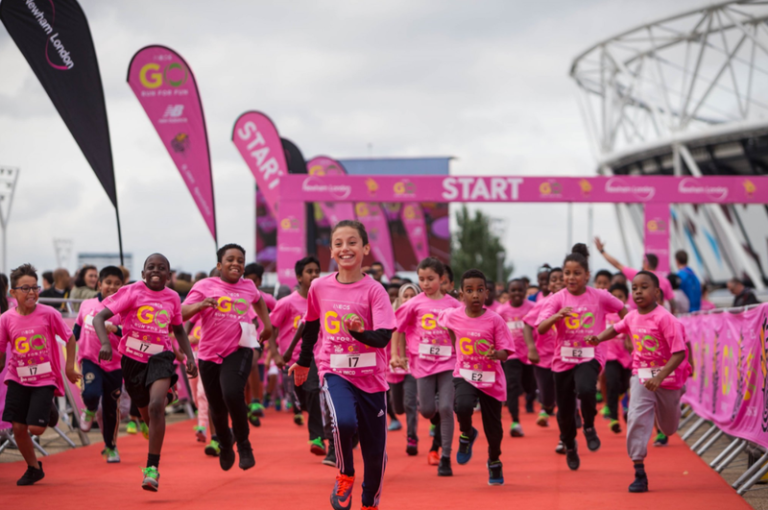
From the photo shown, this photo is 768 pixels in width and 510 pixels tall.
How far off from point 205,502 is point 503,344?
277 cm

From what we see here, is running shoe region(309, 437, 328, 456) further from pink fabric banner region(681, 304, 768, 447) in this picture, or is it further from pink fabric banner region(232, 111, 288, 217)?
pink fabric banner region(232, 111, 288, 217)

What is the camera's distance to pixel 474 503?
22.3ft

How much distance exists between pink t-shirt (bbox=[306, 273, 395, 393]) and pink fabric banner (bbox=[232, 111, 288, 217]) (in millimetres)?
16823

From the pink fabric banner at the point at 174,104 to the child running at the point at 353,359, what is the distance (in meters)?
10.5

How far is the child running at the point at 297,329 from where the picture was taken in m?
8.91

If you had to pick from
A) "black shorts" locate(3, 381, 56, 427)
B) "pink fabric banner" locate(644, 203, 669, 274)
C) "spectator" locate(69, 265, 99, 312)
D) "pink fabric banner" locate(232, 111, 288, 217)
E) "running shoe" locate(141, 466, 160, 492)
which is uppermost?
"pink fabric banner" locate(232, 111, 288, 217)

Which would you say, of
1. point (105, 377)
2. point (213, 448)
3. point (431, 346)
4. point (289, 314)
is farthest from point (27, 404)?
point (431, 346)

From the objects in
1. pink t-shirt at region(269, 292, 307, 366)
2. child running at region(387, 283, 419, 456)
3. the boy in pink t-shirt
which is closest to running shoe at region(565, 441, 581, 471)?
the boy in pink t-shirt

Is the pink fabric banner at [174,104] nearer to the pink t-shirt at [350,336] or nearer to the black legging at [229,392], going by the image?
the black legging at [229,392]

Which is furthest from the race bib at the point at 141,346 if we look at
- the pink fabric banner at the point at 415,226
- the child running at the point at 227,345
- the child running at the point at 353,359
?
the pink fabric banner at the point at 415,226

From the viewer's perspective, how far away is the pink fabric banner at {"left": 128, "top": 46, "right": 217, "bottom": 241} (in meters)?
15.6

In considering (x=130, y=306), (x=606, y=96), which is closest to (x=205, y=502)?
(x=130, y=306)

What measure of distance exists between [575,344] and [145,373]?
3.86m

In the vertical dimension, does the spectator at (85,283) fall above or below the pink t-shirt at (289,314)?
above
